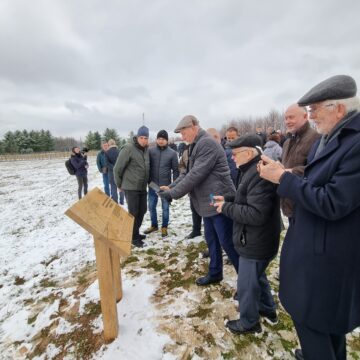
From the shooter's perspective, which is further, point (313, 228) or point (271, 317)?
point (271, 317)

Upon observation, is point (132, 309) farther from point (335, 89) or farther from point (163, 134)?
point (163, 134)

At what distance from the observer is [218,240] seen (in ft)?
10.7

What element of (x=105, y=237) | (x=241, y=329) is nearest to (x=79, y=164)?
(x=105, y=237)

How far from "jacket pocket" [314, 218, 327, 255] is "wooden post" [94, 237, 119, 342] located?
175 centimetres

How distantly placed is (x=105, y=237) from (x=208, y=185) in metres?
1.57

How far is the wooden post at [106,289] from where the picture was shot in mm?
2195

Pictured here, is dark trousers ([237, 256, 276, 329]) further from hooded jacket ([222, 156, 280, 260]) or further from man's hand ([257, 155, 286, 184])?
man's hand ([257, 155, 286, 184])

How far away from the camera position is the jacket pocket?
1.43m

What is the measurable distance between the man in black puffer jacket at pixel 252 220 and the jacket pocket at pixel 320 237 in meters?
0.63

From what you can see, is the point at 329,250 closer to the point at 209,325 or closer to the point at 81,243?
the point at 209,325

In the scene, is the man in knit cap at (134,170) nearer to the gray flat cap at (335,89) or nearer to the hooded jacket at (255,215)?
the hooded jacket at (255,215)

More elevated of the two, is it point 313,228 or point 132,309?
point 313,228

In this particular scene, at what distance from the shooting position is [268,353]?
7.38ft

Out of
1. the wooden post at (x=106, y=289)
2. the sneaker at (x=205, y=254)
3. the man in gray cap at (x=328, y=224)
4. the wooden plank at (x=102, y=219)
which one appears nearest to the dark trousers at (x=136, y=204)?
the sneaker at (x=205, y=254)
